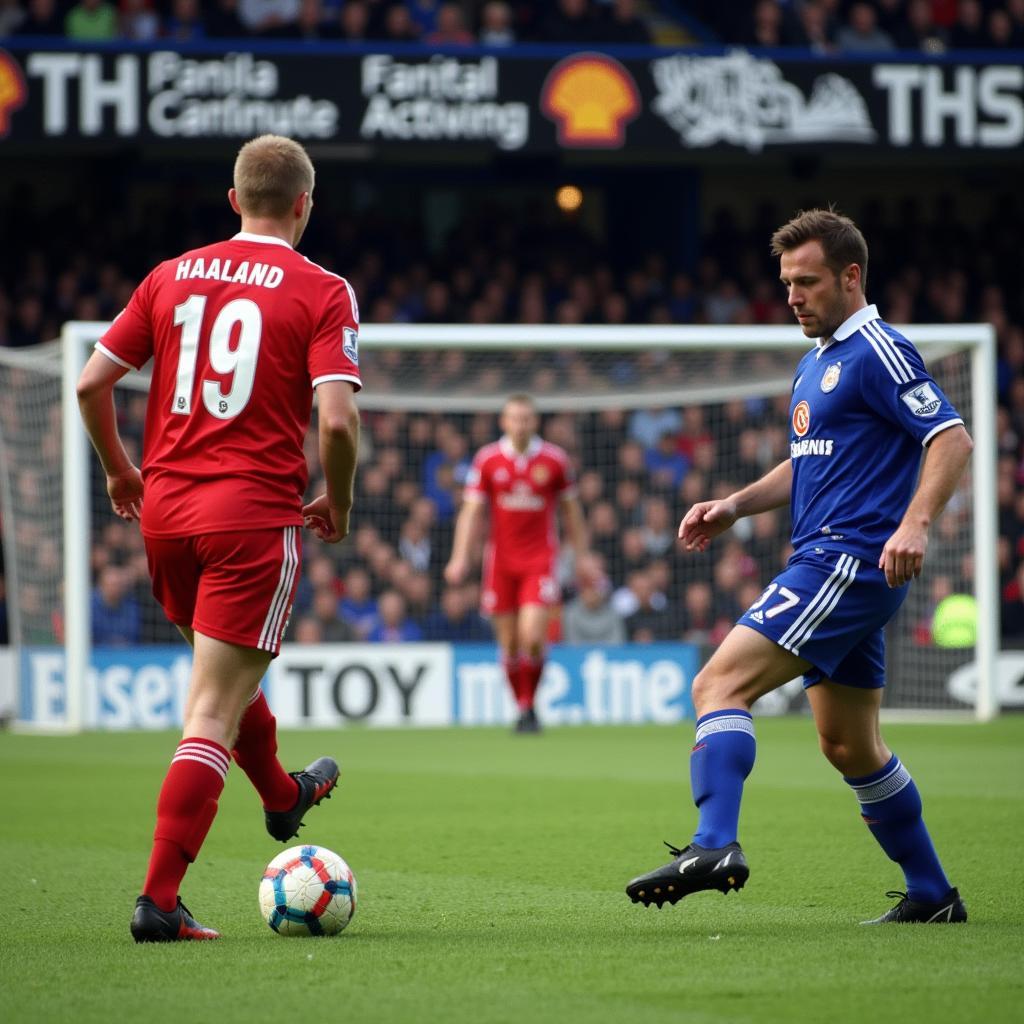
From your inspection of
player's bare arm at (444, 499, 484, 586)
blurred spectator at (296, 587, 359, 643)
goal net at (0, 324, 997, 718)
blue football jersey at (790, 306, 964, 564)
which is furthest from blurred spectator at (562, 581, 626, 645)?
blue football jersey at (790, 306, 964, 564)

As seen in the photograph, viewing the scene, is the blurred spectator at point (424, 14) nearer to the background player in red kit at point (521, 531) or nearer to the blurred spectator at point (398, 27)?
the blurred spectator at point (398, 27)

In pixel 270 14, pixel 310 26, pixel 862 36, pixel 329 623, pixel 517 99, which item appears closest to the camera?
pixel 329 623

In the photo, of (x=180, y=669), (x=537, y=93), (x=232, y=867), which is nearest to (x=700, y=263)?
(x=537, y=93)

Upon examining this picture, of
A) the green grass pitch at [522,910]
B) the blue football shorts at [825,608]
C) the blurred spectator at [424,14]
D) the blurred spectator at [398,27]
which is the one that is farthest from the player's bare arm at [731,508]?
the blurred spectator at [424,14]

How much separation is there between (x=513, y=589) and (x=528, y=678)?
2.15 ft

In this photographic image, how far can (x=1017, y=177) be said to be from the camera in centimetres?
2264

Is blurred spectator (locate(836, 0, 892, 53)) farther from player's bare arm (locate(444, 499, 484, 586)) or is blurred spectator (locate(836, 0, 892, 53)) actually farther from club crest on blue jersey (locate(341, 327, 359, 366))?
club crest on blue jersey (locate(341, 327, 359, 366))

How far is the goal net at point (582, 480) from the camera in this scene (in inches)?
554

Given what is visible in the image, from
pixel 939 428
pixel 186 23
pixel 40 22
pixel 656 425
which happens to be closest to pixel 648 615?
pixel 656 425

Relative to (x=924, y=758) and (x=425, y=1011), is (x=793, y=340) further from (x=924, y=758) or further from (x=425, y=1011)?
(x=425, y=1011)

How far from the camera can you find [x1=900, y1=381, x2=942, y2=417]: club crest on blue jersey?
4.59m

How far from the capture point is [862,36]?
19.7 metres

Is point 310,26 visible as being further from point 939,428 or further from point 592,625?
point 939,428

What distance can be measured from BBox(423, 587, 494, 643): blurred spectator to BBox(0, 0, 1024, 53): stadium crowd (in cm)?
527
